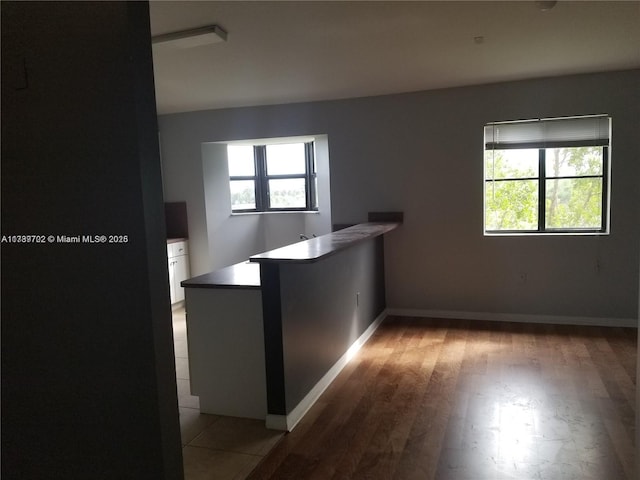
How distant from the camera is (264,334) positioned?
2764 millimetres

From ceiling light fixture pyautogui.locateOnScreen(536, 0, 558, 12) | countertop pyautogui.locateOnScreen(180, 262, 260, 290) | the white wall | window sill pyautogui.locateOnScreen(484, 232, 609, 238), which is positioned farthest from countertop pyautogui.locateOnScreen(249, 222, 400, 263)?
the white wall

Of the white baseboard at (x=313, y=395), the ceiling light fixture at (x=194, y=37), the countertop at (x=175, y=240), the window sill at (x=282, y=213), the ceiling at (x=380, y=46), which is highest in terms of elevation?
the ceiling at (x=380, y=46)

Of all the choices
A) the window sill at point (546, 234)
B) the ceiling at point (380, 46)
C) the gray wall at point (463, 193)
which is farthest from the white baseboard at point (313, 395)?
the ceiling at point (380, 46)

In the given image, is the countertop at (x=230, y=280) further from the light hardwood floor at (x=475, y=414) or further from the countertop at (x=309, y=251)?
the light hardwood floor at (x=475, y=414)

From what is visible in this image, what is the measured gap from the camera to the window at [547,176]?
14.9 feet

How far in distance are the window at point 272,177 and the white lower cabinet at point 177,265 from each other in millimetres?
955

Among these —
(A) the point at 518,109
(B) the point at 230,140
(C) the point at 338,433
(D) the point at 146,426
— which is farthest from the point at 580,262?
(D) the point at 146,426

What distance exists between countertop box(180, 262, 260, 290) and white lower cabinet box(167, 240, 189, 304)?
8.46ft

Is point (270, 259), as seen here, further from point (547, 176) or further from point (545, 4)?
point (547, 176)

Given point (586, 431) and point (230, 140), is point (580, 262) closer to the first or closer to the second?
point (586, 431)

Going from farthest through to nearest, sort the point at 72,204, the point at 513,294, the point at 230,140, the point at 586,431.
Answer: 1. the point at 230,140
2. the point at 513,294
3. the point at 586,431
4. the point at 72,204

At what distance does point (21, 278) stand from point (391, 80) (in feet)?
11.8

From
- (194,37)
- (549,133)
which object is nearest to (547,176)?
(549,133)

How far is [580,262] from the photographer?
4633 millimetres
